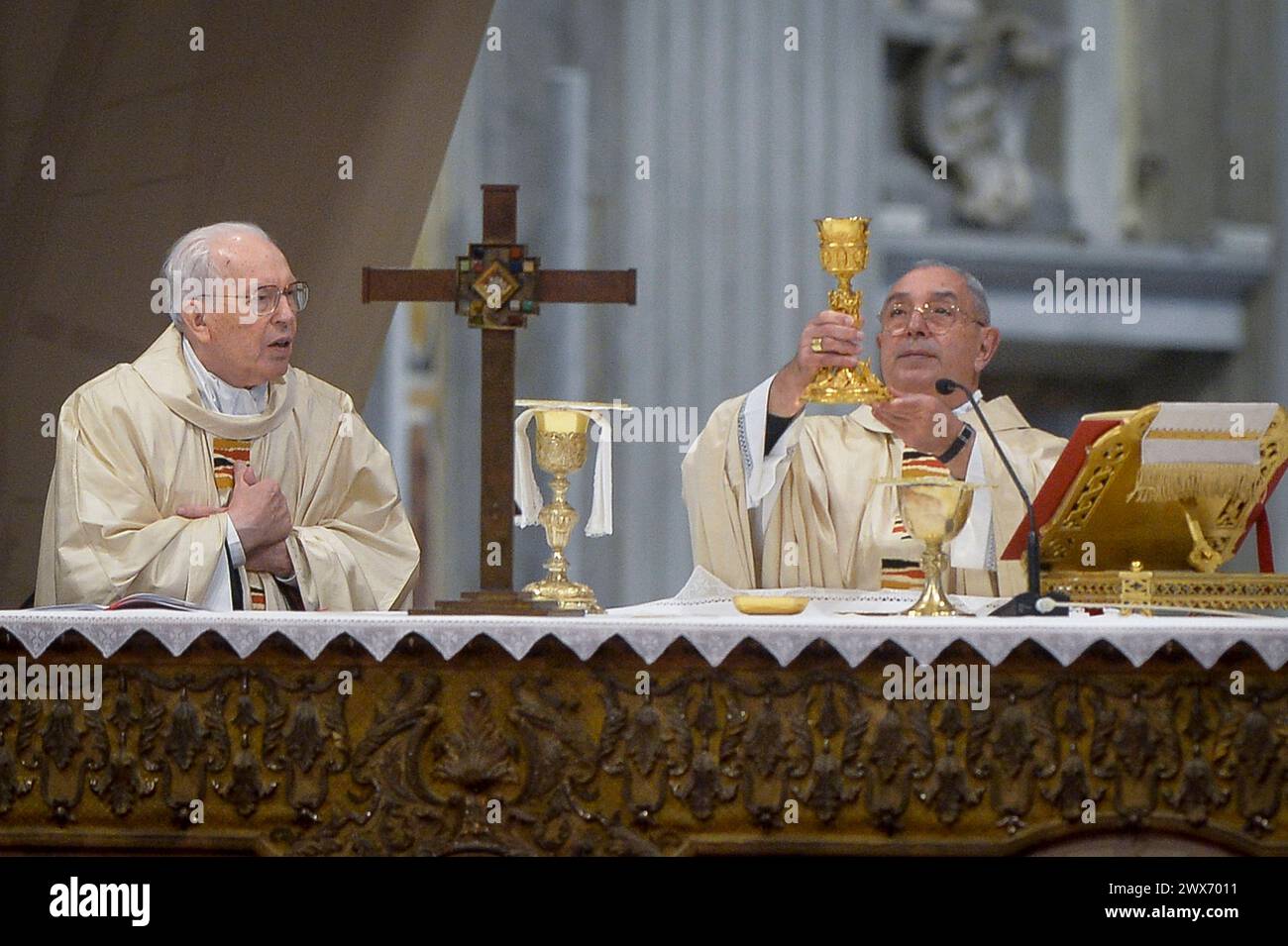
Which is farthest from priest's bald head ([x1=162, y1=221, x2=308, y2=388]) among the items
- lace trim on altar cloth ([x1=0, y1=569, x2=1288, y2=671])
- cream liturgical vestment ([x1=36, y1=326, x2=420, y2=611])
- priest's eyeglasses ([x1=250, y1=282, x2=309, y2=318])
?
lace trim on altar cloth ([x1=0, y1=569, x2=1288, y2=671])

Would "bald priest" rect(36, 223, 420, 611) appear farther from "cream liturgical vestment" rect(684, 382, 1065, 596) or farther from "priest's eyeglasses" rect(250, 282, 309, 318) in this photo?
"cream liturgical vestment" rect(684, 382, 1065, 596)

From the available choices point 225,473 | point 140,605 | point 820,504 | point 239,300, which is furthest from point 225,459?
point 820,504

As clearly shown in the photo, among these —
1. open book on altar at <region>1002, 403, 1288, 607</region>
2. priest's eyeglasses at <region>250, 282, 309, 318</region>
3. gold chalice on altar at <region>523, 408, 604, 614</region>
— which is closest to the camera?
open book on altar at <region>1002, 403, 1288, 607</region>

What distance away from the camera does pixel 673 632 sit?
149 inches

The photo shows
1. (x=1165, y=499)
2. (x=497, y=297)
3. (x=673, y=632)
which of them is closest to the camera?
(x=673, y=632)

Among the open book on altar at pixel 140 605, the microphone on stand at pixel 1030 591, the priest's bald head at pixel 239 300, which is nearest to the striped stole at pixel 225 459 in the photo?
the priest's bald head at pixel 239 300

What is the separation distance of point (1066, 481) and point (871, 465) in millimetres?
1084

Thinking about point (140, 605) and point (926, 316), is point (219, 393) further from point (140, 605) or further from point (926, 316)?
point (926, 316)

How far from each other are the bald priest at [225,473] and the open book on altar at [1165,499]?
1589 millimetres

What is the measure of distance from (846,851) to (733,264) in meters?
4.02

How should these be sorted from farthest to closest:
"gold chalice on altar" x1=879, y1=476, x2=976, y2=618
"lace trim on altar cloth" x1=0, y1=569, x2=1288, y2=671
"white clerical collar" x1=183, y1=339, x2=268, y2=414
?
"white clerical collar" x1=183, y1=339, x2=268, y2=414 → "gold chalice on altar" x1=879, y1=476, x2=976, y2=618 → "lace trim on altar cloth" x1=0, y1=569, x2=1288, y2=671

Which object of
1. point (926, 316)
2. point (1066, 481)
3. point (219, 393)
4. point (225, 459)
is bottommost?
point (1066, 481)

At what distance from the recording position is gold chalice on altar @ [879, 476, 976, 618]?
4172mm

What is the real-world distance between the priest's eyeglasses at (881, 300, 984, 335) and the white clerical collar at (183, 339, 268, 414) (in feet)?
5.28
